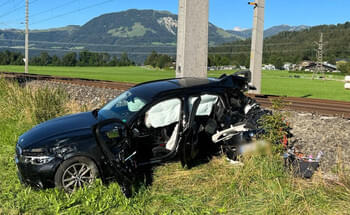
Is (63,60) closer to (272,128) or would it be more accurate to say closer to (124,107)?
(124,107)

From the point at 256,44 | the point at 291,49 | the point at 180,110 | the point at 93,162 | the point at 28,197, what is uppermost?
the point at 291,49

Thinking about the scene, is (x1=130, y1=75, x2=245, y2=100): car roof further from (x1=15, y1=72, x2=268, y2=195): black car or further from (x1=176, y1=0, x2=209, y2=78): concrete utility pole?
(x1=176, y1=0, x2=209, y2=78): concrete utility pole

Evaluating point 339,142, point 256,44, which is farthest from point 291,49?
point 339,142

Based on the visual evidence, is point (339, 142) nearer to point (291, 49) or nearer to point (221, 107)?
point (221, 107)

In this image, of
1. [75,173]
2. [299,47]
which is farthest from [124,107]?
[299,47]

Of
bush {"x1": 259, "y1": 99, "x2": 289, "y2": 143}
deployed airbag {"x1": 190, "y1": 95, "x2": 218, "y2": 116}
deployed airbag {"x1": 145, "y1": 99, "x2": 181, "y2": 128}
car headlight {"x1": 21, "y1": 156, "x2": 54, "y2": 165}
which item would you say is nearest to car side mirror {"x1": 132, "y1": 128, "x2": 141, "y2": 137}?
deployed airbag {"x1": 145, "y1": 99, "x2": 181, "y2": 128}

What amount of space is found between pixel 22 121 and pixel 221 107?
5817 millimetres

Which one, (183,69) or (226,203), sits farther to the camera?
(183,69)

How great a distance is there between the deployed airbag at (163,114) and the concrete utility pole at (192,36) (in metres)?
3.86

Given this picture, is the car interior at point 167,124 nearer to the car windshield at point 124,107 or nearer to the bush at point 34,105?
the car windshield at point 124,107

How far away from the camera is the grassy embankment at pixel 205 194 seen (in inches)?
162

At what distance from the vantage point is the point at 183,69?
916 centimetres

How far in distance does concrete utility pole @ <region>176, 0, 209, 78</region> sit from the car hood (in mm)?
4136

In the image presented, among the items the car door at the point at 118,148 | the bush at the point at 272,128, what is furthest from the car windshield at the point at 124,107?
the bush at the point at 272,128
